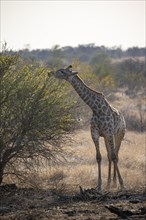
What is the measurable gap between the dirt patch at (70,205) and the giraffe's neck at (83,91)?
2.41 metres

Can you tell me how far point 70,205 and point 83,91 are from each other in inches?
147

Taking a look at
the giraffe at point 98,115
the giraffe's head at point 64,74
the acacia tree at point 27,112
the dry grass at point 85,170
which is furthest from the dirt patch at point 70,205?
the giraffe's head at point 64,74

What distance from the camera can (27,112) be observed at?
38.3 ft

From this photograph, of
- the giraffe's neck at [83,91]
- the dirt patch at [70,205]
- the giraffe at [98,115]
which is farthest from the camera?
the giraffe's neck at [83,91]

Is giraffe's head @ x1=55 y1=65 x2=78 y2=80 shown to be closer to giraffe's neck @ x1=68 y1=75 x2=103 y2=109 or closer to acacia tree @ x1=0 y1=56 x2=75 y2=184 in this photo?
giraffe's neck @ x1=68 y1=75 x2=103 y2=109

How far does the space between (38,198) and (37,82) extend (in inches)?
104

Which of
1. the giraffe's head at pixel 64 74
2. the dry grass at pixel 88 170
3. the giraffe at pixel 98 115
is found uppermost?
the giraffe's head at pixel 64 74

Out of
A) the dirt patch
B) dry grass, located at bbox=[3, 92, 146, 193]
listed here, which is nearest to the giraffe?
dry grass, located at bbox=[3, 92, 146, 193]

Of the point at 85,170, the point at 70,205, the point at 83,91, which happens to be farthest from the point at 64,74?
the point at 70,205

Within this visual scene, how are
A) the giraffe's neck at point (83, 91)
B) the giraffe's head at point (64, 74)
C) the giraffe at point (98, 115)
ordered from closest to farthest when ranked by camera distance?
1. the giraffe's head at point (64, 74)
2. the giraffe at point (98, 115)
3. the giraffe's neck at point (83, 91)

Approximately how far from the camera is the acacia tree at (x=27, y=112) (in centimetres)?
1155

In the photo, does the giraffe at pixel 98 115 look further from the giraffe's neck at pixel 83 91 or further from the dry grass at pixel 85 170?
the dry grass at pixel 85 170

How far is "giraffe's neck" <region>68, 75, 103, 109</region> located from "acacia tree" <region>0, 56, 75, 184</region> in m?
0.70

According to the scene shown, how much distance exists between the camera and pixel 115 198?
10875mm
